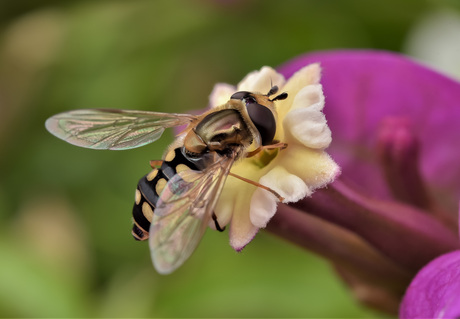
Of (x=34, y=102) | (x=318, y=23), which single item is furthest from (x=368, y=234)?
(x=34, y=102)

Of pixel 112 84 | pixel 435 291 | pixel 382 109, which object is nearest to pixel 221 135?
pixel 435 291

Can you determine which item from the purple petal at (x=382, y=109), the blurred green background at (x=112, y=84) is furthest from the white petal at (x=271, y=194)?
the blurred green background at (x=112, y=84)

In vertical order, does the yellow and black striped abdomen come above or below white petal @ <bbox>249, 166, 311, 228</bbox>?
above

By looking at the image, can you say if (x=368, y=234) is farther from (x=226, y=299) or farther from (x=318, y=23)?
(x=318, y=23)

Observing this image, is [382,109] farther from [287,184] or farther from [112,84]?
[112,84]

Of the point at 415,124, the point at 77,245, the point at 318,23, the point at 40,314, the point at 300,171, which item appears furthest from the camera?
the point at 77,245

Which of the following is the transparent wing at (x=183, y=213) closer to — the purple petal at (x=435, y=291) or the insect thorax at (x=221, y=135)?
the insect thorax at (x=221, y=135)

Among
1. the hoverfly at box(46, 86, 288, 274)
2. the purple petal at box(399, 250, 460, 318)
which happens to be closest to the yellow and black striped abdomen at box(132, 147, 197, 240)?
the hoverfly at box(46, 86, 288, 274)

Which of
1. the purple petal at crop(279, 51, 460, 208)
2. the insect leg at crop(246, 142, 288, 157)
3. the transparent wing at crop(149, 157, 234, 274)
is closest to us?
the transparent wing at crop(149, 157, 234, 274)

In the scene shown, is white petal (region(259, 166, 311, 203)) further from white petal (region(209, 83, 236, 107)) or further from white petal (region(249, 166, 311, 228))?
white petal (region(209, 83, 236, 107))
